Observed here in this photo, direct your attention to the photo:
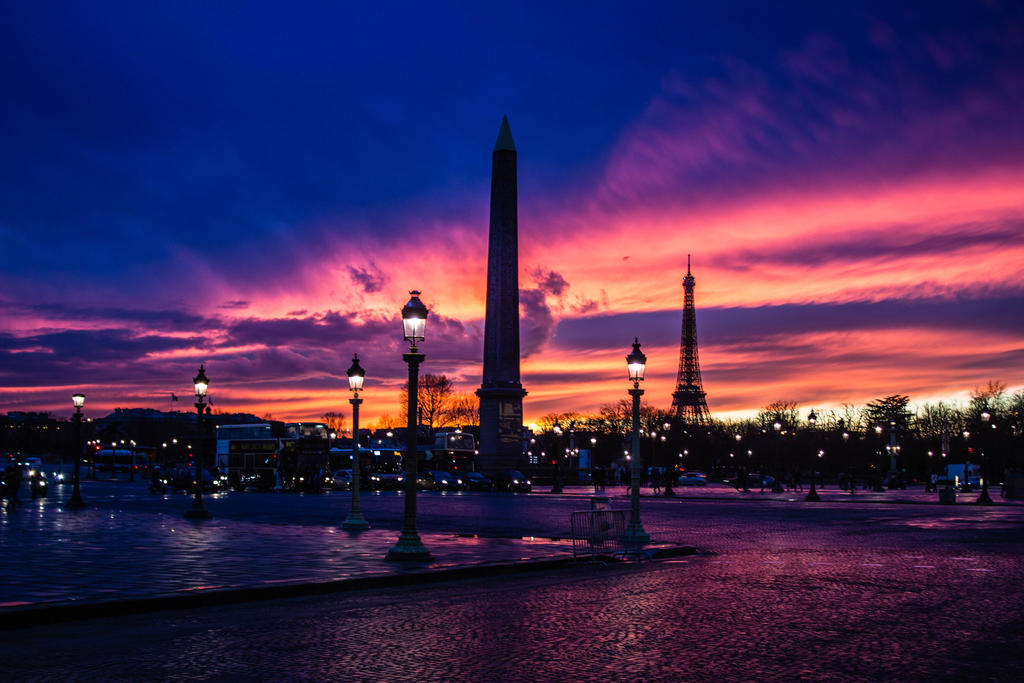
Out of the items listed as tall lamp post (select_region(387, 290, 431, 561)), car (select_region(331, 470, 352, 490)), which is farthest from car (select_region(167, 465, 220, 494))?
tall lamp post (select_region(387, 290, 431, 561))

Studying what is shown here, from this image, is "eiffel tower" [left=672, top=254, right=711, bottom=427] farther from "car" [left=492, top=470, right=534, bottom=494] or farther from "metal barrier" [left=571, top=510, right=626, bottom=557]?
"metal barrier" [left=571, top=510, right=626, bottom=557]

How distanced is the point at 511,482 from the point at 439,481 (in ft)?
22.6

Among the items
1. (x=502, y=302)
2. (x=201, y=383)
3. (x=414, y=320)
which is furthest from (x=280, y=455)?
(x=414, y=320)

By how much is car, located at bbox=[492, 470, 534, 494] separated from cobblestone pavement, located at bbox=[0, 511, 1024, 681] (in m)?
47.6

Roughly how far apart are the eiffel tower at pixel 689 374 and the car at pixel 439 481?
94597mm

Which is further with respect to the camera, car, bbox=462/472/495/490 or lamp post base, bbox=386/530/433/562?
car, bbox=462/472/495/490

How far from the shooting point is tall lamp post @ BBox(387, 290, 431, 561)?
16.5 metres

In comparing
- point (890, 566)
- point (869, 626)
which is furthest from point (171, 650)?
point (890, 566)

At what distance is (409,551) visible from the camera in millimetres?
16500

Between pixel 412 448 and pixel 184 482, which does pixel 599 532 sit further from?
pixel 184 482

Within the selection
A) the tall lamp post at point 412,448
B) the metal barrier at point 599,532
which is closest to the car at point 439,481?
the metal barrier at point 599,532

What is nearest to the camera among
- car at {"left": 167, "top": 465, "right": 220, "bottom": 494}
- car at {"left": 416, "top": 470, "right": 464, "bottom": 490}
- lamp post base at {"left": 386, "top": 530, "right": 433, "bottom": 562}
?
lamp post base at {"left": 386, "top": 530, "right": 433, "bottom": 562}

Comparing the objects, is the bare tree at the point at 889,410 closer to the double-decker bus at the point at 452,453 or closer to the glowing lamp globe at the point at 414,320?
the double-decker bus at the point at 452,453

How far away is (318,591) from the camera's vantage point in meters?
13.1
